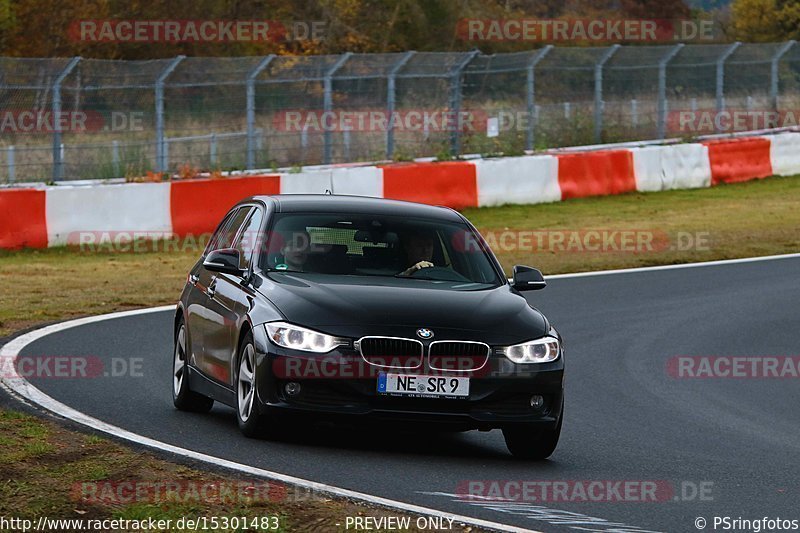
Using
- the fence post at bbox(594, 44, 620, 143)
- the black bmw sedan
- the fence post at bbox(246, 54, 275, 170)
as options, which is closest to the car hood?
the black bmw sedan

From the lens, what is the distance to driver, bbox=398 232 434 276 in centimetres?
982

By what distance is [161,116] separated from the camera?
81.3 feet

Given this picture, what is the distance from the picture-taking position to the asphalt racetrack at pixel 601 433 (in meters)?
7.65

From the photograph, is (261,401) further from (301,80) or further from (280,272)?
(301,80)

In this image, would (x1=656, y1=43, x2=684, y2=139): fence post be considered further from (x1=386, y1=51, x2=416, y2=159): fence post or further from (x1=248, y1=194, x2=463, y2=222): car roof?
(x1=248, y1=194, x2=463, y2=222): car roof

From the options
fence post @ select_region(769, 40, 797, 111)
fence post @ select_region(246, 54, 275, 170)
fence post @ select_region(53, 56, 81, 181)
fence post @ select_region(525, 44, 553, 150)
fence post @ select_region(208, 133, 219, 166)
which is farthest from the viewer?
fence post @ select_region(769, 40, 797, 111)

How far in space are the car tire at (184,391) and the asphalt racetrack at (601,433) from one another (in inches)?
4.1

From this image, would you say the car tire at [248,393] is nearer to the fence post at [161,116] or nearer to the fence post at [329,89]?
the fence post at [161,116]

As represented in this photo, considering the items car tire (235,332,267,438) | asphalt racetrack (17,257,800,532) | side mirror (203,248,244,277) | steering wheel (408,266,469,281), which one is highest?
side mirror (203,248,244,277)

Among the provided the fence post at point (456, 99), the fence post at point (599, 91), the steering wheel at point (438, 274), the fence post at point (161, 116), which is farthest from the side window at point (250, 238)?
the fence post at point (599, 91)

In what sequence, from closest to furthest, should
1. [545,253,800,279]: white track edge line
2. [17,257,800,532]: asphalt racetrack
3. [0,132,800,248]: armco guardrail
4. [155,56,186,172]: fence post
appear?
[17,257,800,532]: asphalt racetrack → [545,253,800,279]: white track edge line → [0,132,800,248]: armco guardrail → [155,56,186,172]: fence post

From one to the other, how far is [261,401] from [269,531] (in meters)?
2.33

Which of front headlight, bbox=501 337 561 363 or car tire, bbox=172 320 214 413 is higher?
front headlight, bbox=501 337 561 363

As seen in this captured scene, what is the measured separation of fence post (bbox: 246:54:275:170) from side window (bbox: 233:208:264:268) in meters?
15.5
